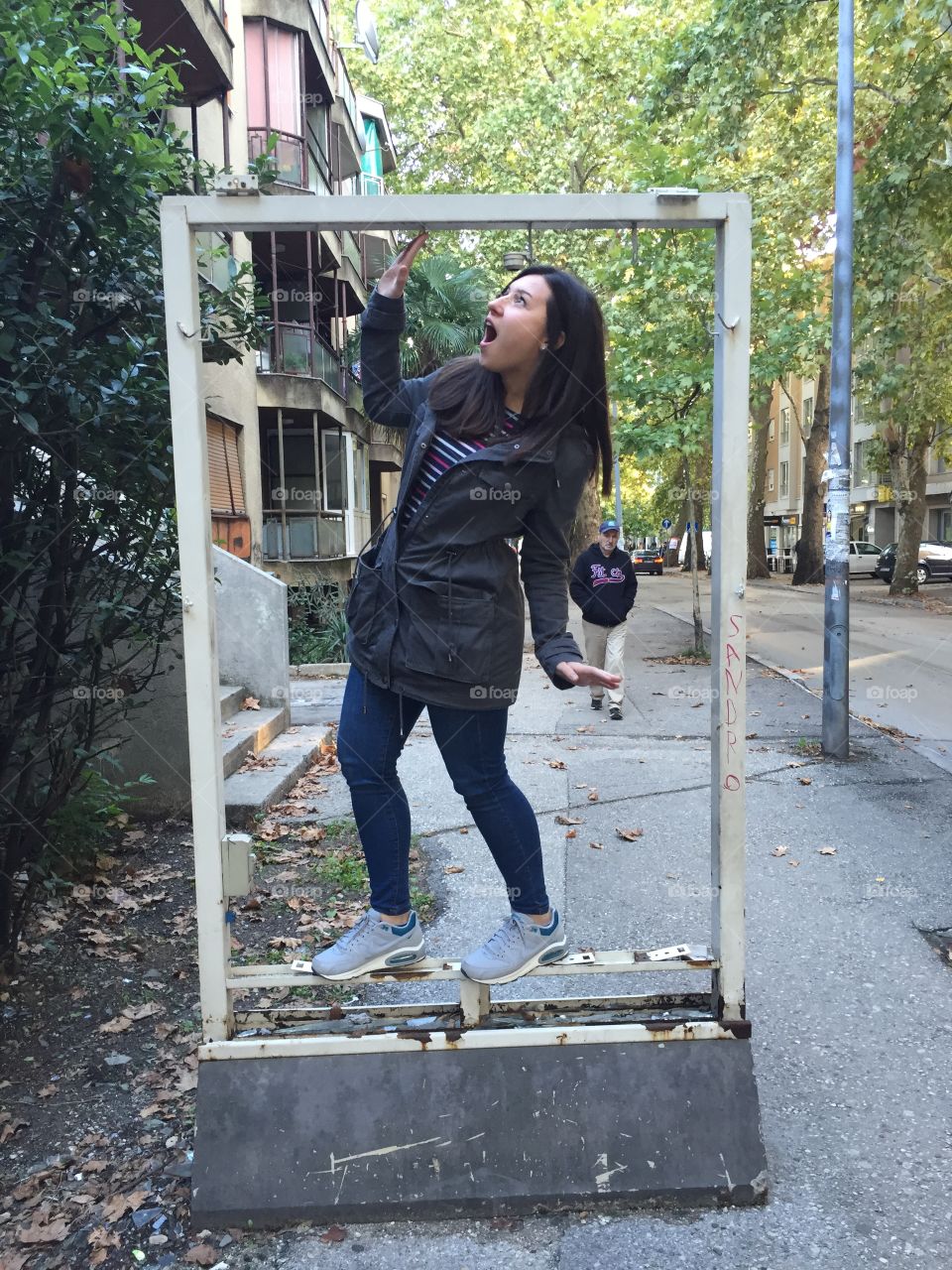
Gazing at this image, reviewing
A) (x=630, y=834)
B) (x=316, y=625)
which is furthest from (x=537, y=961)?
(x=316, y=625)

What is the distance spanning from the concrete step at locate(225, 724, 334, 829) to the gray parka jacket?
10.6 feet

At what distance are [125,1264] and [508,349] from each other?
7.73ft

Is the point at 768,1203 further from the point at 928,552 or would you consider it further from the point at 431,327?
the point at 928,552

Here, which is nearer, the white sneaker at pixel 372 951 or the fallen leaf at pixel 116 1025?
the white sneaker at pixel 372 951

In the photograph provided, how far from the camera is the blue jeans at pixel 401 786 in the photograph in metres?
2.51

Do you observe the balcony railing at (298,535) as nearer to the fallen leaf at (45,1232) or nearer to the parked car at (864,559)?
the fallen leaf at (45,1232)

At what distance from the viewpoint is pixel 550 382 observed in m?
2.49

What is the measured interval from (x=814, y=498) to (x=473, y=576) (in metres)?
31.1

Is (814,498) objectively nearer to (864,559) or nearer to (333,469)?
(864,559)

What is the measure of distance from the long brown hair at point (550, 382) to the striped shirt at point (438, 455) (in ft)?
0.06

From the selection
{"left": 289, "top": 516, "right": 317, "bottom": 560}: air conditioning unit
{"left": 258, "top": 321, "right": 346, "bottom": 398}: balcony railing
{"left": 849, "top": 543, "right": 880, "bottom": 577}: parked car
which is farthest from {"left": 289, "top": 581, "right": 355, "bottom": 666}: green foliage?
{"left": 849, "top": 543, "right": 880, "bottom": 577}: parked car

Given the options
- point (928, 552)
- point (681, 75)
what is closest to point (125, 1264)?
point (681, 75)

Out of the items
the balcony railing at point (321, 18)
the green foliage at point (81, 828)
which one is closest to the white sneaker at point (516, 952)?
the green foliage at point (81, 828)

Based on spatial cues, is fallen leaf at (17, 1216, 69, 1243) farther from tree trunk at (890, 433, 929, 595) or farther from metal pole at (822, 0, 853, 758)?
tree trunk at (890, 433, 929, 595)
